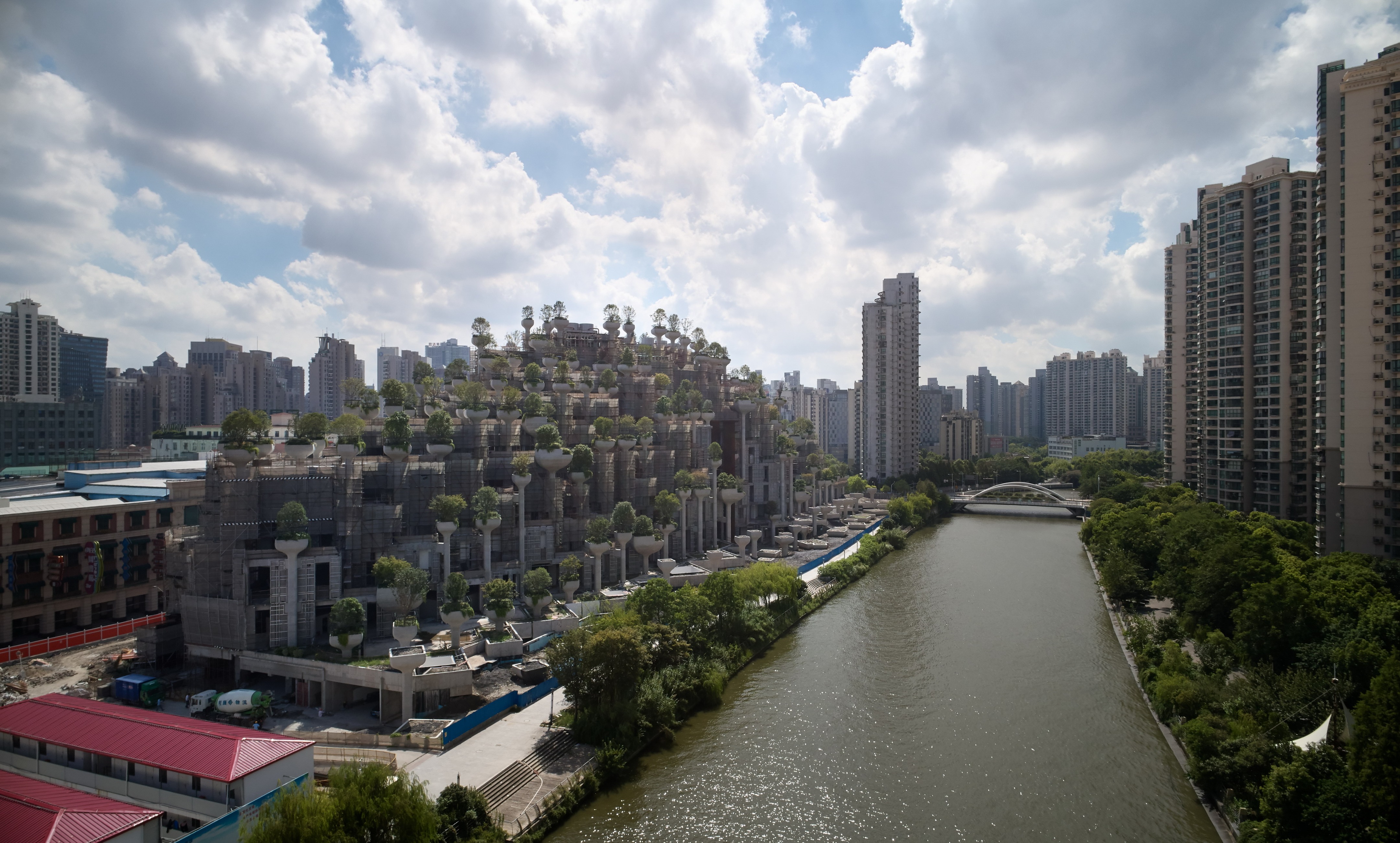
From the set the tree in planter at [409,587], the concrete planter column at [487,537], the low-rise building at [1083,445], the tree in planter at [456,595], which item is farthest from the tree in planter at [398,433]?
the low-rise building at [1083,445]

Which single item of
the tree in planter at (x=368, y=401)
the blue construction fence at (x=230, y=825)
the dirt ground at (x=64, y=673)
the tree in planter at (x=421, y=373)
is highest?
the tree in planter at (x=421, y=373)

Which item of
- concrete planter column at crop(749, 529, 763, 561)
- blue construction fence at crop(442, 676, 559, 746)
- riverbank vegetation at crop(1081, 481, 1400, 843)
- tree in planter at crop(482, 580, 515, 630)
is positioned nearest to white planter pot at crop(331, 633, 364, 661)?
tree in planter at crop(482, 580, 515, 630)

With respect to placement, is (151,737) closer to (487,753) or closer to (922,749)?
(487,753)

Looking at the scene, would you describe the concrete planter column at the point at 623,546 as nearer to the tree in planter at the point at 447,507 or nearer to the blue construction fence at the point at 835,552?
the tree in planter at the point at 447,507

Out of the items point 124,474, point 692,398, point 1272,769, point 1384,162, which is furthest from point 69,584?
point 1384,162

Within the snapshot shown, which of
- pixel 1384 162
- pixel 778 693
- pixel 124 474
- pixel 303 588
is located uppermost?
pixel 1384 162

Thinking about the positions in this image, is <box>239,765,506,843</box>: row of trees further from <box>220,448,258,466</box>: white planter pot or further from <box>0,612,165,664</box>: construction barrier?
<box>0,612,165,664</box>: construction barrier

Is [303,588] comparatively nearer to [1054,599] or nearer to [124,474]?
[124,474]
